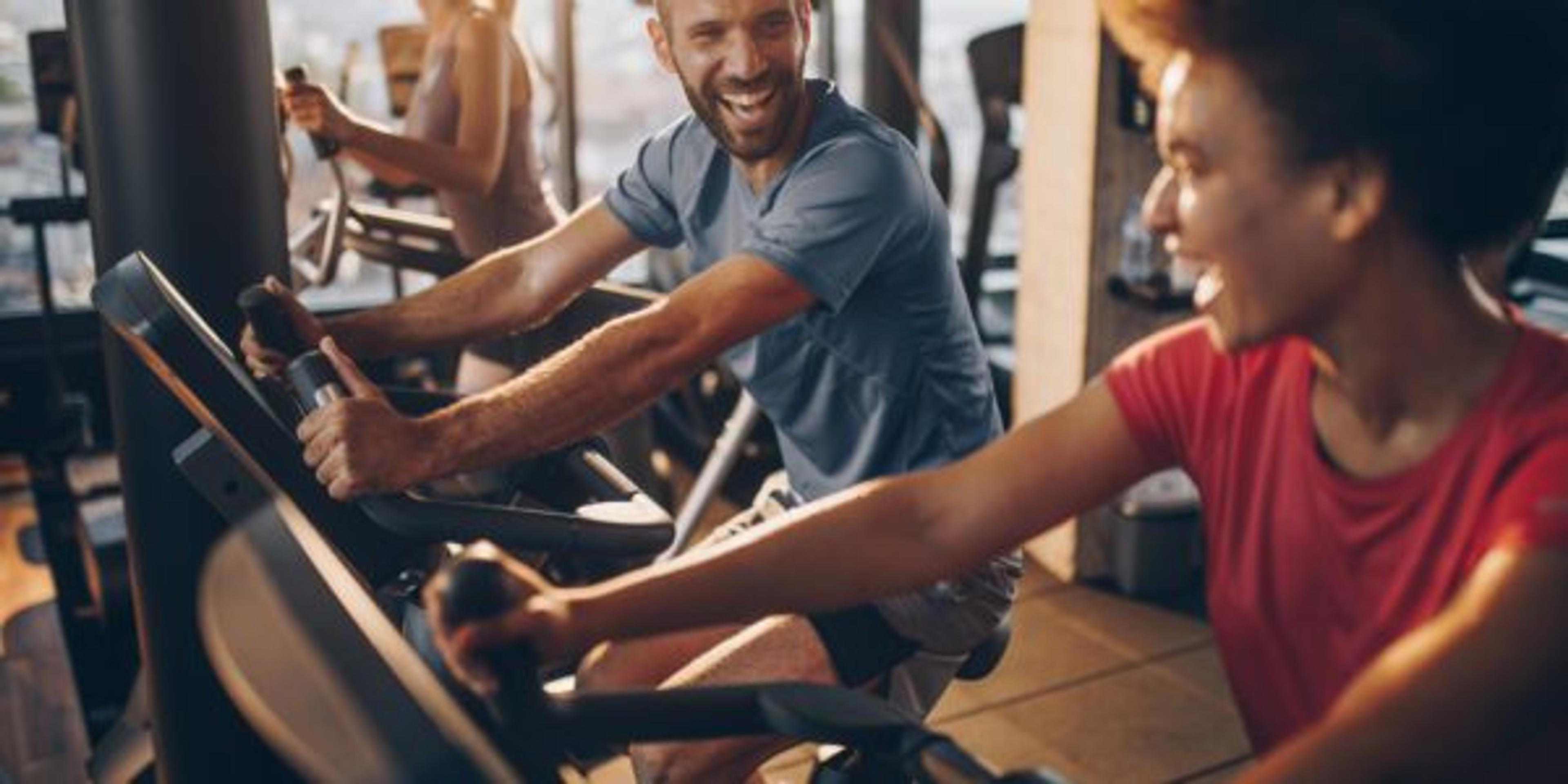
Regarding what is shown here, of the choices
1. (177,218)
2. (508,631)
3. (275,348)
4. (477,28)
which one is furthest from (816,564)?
(477,28)

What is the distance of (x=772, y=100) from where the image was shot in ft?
5.96

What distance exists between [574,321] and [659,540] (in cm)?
76

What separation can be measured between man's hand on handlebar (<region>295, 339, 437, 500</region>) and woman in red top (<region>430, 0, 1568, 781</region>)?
0.34 metres

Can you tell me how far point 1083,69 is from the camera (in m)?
3.47

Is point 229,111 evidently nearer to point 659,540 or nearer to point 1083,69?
point 659,540

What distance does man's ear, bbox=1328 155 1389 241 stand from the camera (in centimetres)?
98

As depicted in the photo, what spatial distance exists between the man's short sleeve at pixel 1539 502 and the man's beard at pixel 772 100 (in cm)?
105

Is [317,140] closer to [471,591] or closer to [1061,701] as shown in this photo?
[1061,701]

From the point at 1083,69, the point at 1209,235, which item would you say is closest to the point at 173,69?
the point at 1209,235

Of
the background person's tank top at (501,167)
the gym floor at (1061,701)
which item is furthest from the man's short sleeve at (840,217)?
the background person's tank top at (501,167)

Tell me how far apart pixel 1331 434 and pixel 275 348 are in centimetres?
111

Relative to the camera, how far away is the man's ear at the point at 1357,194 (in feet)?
3.22

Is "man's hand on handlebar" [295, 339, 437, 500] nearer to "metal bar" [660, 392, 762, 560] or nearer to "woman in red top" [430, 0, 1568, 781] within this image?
"woman in red top" [430, 0, 1568, 781]

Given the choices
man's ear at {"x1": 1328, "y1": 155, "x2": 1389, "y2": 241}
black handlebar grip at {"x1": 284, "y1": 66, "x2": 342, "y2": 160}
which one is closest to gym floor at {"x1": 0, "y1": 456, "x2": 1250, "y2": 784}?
black handlebar grip at {"x1": 284, "y1": 66, "x2": 342, "y2": 160}
